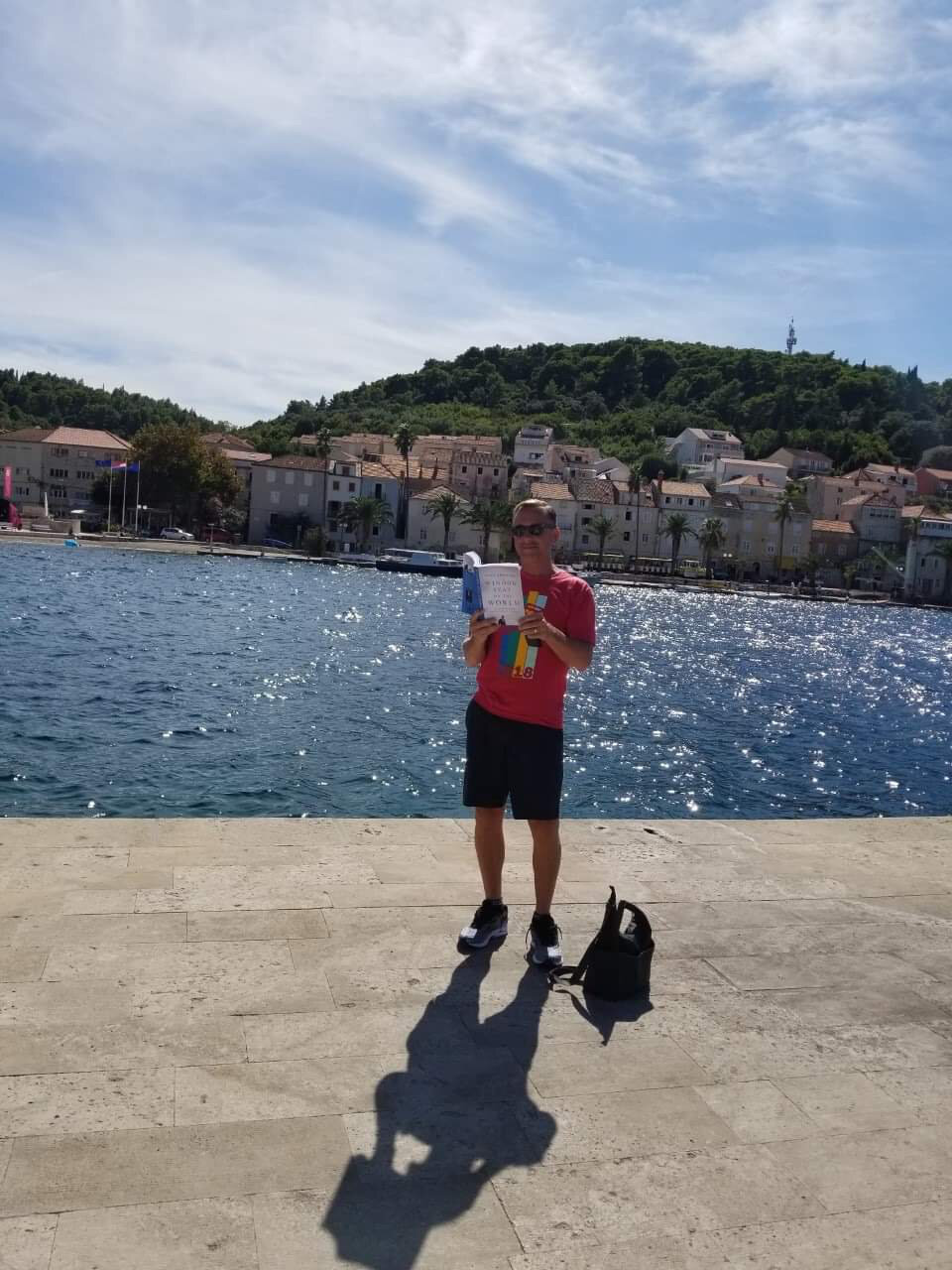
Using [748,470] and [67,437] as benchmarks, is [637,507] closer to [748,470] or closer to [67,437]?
[748,470]

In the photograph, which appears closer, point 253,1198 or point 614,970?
point 253,1198

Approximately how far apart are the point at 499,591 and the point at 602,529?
98.8 m

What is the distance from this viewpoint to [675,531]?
105000mm

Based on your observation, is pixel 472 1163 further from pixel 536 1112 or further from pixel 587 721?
pixel 587 721

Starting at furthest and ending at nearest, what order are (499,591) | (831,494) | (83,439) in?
1. (831,494)
2. (83,439)
3. (499,591)

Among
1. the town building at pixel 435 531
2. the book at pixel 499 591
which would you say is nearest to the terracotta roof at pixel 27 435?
the town building at pixel 435 531

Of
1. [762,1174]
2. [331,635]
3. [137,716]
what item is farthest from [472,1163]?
[331,635]

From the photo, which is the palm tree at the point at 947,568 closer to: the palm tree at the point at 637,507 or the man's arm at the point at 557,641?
the palm tree at the point at 637,507

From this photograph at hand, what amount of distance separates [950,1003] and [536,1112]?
210 centimetres

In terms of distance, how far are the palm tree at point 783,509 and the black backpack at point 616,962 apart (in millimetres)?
105724

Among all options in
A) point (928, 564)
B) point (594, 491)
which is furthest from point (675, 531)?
point (928, 564)

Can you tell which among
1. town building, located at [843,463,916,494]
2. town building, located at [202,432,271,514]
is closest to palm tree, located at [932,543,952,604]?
town building, located at [843,463,916,494]

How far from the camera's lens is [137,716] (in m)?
20.0

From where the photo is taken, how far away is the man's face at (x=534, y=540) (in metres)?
4.81
